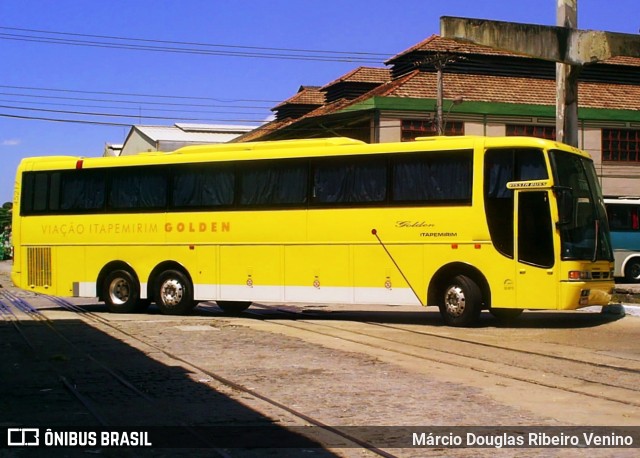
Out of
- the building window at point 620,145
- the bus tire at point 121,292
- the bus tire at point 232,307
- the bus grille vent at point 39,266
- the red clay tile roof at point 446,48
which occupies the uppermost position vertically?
the red clay tile roof at point 446,48

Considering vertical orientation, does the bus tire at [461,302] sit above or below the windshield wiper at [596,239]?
below

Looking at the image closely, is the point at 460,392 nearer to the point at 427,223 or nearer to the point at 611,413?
the point at 611,413

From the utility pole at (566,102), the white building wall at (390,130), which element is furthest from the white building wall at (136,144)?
the utility pole at (566,102)

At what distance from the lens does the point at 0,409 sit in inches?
341

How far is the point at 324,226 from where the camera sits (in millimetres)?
18812

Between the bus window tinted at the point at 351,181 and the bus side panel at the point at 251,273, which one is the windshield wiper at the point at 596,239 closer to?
the bus window tinted at the point at 351,181

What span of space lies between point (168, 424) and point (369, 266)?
10599mm

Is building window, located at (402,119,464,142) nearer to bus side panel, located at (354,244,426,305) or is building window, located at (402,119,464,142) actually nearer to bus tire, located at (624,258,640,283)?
bus tire, located at (624,258,640,283)

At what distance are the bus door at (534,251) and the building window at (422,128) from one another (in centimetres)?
2645

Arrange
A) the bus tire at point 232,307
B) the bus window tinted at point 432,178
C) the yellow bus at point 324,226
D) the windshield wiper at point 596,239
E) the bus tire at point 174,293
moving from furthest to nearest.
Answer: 1. the bus tire at point 232,307
2. the bus tire at point 174,293
3. the bus window tinted at point 432,178
4. the windshield wiper at point 596,239
5. the yellow bus at point 324,226

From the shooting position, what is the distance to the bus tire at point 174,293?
20.3 m

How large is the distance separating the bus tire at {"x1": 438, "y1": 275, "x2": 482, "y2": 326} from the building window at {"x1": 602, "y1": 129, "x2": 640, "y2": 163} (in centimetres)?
3204

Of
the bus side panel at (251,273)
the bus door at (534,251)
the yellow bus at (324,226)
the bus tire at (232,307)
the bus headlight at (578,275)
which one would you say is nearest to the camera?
the bus headlight at (578,275)

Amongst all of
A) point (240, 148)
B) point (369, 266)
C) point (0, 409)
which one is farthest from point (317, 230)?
point (0, 409)
